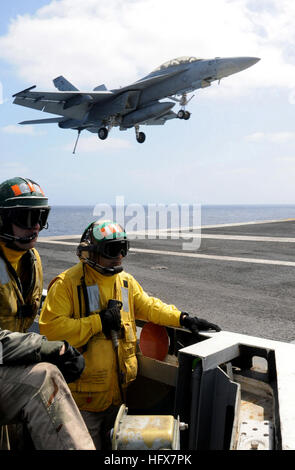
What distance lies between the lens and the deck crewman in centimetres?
192

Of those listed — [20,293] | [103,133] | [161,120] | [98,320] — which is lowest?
[98,320]

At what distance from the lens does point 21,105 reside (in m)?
33.5

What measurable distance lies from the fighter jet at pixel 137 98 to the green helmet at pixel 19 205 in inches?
1080

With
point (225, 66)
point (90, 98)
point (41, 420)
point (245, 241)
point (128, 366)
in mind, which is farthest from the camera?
point (90, 98)

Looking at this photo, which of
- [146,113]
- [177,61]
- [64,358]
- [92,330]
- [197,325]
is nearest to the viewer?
[64,358]

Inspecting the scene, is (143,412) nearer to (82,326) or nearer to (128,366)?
(128,366)

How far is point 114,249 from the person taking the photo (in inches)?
131

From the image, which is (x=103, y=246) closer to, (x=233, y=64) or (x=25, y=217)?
(x=25, y=217)

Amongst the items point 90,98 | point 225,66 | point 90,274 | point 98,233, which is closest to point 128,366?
point 90,274

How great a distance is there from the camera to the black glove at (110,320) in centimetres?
312

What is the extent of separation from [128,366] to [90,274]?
0.81m

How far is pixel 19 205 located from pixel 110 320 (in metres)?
Result: 1.10

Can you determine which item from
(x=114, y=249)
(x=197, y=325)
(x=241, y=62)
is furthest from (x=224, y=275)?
(x=241, y=62)

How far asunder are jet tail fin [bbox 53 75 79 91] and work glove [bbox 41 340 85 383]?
4126 cm
